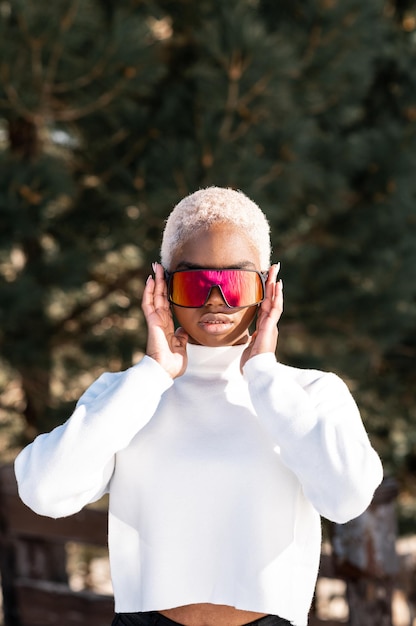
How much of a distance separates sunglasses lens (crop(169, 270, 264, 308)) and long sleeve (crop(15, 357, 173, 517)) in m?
0.15

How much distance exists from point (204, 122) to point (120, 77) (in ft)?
1.43

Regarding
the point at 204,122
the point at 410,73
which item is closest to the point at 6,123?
the point at 204,122

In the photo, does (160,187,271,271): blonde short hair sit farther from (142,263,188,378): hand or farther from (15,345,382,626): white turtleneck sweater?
(15,345,382,626): white turtleneck sweater

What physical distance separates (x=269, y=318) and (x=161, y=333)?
0.22m

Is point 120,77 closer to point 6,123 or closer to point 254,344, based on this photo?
point 6,123

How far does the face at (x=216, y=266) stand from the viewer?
5.27 ft

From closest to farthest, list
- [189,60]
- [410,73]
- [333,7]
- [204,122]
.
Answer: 1. [204,122]
2. [333,7]
3. [189,60]
4. [410,73]

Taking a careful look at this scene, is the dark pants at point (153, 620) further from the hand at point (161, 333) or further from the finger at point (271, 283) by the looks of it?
the finger at point (271, 283)

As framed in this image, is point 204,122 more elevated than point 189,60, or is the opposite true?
point 189,60

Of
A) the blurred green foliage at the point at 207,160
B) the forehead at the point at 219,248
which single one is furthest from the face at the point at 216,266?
the blurred green foliage at the point at 207,160

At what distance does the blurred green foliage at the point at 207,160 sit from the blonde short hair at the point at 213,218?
71.8 inches

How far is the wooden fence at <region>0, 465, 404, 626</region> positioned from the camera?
2.68 metres

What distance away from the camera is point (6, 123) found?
4449 millimetres

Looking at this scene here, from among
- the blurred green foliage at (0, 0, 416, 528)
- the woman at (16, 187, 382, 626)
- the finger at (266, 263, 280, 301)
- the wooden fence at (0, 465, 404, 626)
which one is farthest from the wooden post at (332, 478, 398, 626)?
the blurred green foliage at (0, 0, 416, 528)
